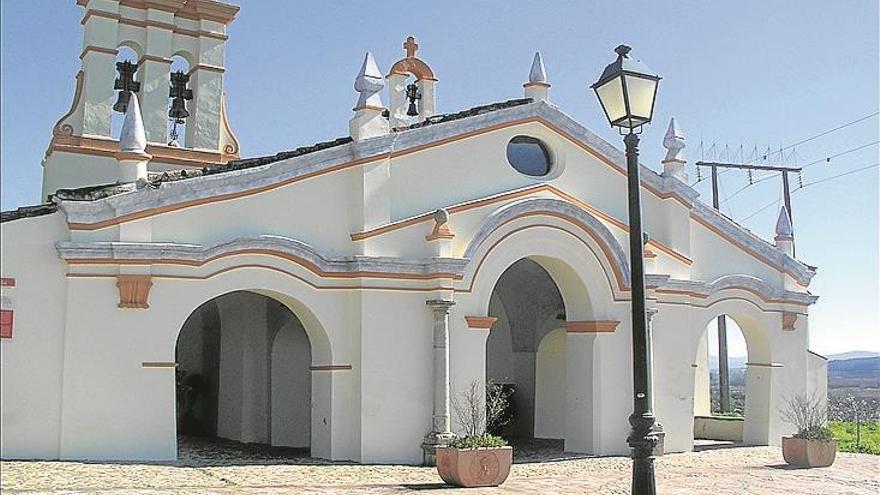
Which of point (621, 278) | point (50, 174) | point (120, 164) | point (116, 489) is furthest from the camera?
point (50, 174)

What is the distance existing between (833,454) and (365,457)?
8.20 m

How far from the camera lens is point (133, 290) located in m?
14.2

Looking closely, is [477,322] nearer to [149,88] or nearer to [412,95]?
[412,95]

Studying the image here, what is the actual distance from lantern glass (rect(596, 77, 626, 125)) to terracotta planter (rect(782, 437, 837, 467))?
33.4 ft

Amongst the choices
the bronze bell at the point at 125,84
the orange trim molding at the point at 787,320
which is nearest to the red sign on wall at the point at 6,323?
the bronze bell at the point at 125,84

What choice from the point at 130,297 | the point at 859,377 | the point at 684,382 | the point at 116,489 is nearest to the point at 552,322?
the point at 684,382

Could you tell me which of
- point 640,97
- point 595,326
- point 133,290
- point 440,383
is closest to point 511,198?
point 595,326

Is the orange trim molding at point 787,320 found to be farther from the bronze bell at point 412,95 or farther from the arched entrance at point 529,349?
the bronze bell at point 412,95

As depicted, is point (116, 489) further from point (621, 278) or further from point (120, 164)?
point (621, 278)

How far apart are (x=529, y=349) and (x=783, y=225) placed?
6262 mm

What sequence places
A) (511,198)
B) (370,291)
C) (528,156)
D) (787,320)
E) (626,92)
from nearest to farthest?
1. (626,92)
2. (370,291)
3. (511,198)
4. (528,156)
5. (787,320)

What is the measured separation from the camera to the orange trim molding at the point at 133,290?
46.3ft

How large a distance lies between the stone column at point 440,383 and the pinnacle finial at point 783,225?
9.49 m

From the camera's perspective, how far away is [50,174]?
65.8ft
